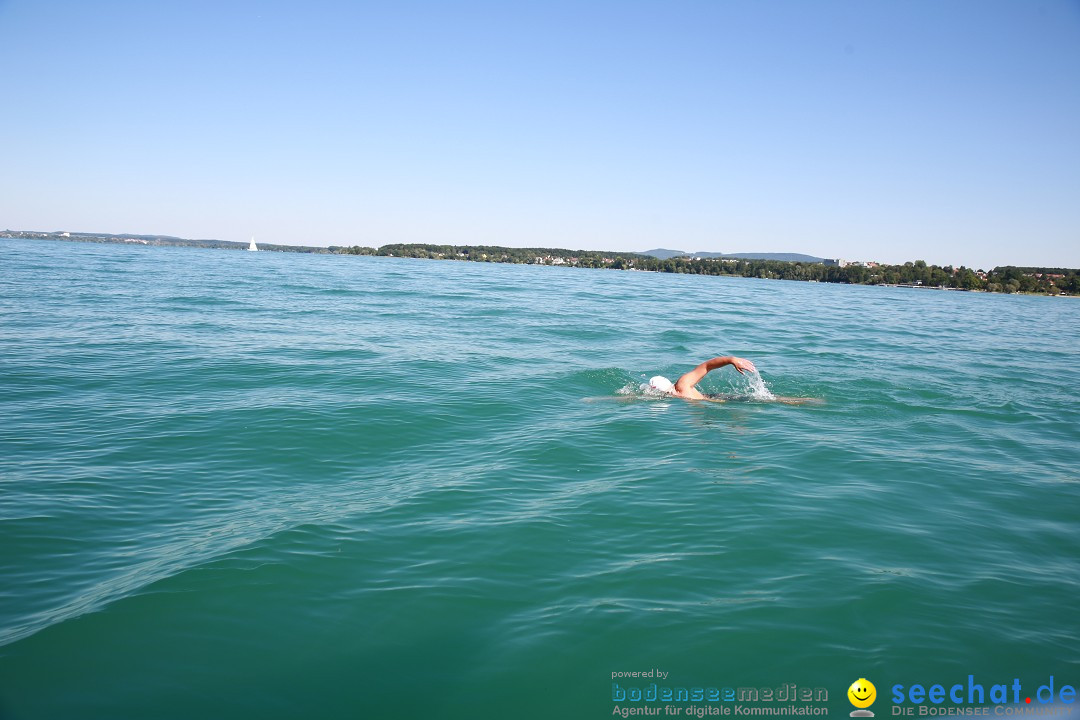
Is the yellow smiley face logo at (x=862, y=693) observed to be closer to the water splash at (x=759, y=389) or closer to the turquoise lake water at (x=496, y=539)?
the turquoise lake water at (x=496, y=539)

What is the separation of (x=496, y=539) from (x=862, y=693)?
351 cm

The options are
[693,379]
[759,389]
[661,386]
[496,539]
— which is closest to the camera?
[496,539]

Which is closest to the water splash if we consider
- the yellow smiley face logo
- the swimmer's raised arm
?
the swimmer's raised arm

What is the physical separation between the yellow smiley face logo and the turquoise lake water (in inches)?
3.4

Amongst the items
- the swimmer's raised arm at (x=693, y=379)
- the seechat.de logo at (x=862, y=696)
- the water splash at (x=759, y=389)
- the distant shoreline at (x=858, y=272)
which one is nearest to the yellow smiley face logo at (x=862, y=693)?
the seechat.de logo at (x=862, y=696)

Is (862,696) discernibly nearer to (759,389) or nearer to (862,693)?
(862,693)

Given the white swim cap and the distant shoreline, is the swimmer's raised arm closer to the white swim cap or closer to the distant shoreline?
the white swim cap

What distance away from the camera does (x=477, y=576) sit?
5562 millimetres

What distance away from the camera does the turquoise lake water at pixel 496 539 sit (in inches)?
171

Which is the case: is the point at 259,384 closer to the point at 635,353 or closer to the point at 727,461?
the point at 727,461

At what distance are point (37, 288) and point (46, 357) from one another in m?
19.3

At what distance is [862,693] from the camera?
4.19 meters

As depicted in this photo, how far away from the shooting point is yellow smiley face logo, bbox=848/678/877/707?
4129mm

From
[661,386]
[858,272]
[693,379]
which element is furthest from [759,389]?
[858,272]
